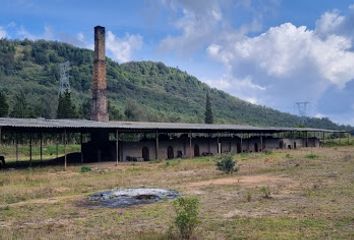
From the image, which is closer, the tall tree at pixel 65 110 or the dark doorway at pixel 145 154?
the dark doorway at pixel 145 154

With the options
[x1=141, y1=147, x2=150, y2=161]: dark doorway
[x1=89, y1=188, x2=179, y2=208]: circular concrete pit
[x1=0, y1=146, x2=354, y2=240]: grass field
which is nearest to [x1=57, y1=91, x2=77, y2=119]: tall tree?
[x1=141, y1=147, x2=150, y2=161]: dark doorway

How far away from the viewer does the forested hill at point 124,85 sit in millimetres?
126062

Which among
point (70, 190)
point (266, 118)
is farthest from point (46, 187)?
point (266, 118)

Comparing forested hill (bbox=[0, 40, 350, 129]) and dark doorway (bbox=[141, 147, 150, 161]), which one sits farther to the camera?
forested hill (bbox=[0, 40, 350, 129])

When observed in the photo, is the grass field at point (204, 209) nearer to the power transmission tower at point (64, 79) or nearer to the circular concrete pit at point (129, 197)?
the circular concrete pit at point (129, 197)

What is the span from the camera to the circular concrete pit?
1504cm

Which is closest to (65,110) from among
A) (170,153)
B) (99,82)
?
(99,82)

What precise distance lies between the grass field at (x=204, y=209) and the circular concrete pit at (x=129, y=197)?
603 millimetres

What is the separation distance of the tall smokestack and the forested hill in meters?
55.6

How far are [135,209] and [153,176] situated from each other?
10496 mm

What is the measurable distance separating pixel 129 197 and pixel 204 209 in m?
3.37

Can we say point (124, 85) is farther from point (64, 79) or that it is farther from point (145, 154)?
point (145, 154)

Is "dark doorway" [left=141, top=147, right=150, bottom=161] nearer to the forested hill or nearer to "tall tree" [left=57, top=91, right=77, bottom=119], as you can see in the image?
"tall tree" [left=57, top=91, right=77, bottom=119]

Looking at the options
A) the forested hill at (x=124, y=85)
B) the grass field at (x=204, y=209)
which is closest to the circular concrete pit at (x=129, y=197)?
the grass field at (x=204, y=209)
